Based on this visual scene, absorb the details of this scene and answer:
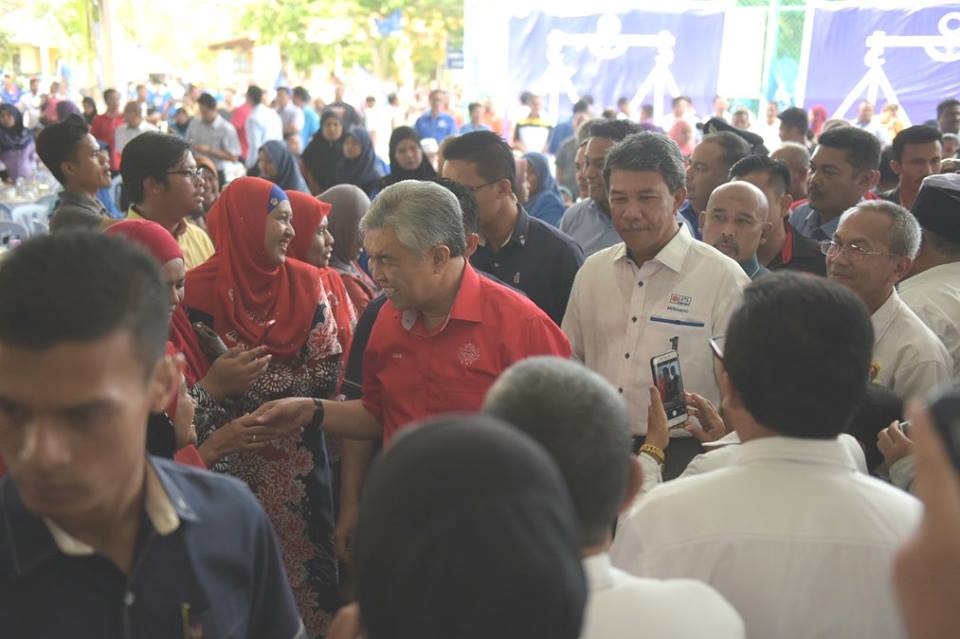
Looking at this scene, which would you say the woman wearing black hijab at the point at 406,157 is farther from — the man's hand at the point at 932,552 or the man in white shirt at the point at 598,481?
the man's hand at the point at 932,552

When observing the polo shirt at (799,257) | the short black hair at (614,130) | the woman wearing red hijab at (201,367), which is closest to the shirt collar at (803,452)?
the woman wearing red hijab at (201,367)

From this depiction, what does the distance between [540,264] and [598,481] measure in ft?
8.74

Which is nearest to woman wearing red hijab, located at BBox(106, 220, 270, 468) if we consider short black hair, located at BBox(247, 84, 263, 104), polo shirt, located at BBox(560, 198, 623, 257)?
polo shirt, located at BBox(560, 198, 623, 257)

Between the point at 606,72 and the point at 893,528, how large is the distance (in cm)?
1327

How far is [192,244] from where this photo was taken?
4.10 meters

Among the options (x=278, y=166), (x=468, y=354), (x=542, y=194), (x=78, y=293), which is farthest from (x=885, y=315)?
(x=278, y=166)

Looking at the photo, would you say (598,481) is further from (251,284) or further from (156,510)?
(251,284)

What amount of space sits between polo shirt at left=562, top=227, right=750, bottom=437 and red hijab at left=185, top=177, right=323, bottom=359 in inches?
40.2

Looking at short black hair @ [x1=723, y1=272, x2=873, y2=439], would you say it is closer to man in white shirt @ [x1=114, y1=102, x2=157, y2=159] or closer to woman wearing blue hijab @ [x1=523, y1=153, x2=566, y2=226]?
woman wearing blue hijab @ [x1=523, y1=153, x2=566, y2=226]

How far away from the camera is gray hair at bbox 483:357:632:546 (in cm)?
119

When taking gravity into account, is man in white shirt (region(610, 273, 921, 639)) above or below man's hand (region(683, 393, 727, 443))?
above

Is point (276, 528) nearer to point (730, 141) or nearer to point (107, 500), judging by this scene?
point (107, 500)

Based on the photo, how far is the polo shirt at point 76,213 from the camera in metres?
3.63

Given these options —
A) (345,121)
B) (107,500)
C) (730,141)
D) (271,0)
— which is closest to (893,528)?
(107,500)
